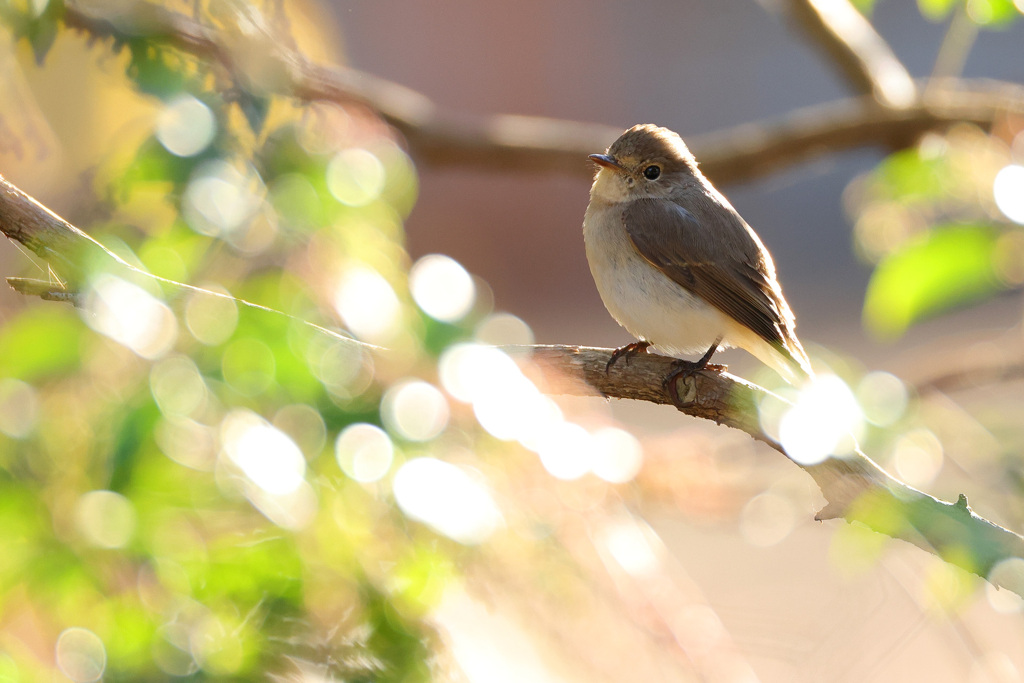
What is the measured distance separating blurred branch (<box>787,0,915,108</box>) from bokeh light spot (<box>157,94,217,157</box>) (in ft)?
6.74

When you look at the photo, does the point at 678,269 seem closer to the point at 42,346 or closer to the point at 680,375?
the point at 680,375

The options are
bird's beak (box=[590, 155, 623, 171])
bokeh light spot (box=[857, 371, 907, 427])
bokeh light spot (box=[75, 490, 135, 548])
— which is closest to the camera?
bokeh light spot (box=[75, 490, 135, 548])

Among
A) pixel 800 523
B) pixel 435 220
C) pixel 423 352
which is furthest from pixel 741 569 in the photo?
pixel 435 220

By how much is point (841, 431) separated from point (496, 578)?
0.73 meters

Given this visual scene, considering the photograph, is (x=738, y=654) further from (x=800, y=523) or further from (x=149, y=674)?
(x=149, y=674)

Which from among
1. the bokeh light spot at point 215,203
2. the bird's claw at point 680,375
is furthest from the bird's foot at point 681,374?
Result: the bokeh light spot at point 215,203

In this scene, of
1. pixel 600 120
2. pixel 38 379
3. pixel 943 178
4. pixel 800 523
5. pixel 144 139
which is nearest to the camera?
pixel 38 379

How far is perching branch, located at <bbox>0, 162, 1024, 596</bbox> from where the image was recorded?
50.8 inches

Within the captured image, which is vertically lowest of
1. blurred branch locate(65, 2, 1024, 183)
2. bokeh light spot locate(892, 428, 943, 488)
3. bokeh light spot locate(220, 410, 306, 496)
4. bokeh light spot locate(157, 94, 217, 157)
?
bokeh light spot locate(220, 410, 306, 496)

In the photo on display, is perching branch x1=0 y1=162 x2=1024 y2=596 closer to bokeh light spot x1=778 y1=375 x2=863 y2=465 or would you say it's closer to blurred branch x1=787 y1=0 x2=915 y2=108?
bokeh light spot x1=778 y1=375 x2=863 y2=465

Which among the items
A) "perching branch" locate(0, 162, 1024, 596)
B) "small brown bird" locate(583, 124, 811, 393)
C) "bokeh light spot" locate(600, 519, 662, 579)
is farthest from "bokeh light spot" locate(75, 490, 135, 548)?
"small brown bird" locate(583, 124, 811, 393)

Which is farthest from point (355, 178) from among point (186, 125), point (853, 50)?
point (853, 50)

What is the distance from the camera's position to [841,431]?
5.48 feet

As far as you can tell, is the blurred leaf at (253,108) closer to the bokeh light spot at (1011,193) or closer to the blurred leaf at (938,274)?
the blurred leaf at (938,274)
